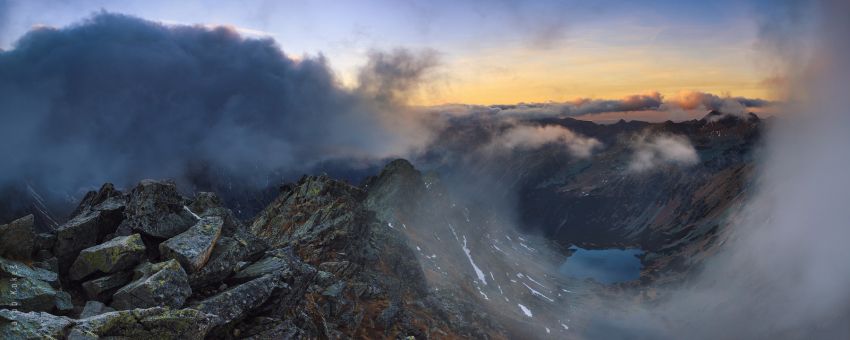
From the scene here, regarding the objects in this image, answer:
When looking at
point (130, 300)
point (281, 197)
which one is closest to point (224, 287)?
point (130, 300)

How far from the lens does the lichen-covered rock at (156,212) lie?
28.2 metres

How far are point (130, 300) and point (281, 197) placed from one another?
8208cm

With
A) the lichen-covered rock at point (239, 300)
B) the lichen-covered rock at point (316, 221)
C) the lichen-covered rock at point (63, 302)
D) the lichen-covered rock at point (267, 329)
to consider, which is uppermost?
the lichen-covered rock at point (63, 302)

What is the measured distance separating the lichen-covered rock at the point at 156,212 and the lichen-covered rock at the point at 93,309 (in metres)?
6.15

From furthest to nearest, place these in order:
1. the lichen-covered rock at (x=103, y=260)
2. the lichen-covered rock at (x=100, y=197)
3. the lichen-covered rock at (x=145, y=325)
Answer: the lichen-covered rock at (x=100, y=197) → the lichen-covered rock at (x=103, y=260) → the lichen-covered rock at (x=145, y=325)

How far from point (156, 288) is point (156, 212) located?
7.77m

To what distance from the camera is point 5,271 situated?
69.9 feet

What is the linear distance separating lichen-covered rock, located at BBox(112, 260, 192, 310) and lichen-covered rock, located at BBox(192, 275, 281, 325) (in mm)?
1242

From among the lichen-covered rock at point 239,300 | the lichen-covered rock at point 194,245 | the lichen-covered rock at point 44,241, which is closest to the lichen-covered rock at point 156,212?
the lichen-covered rock at point 194,245

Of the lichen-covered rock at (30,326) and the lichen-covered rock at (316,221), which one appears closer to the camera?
the lichen-covered rock at (30,326)

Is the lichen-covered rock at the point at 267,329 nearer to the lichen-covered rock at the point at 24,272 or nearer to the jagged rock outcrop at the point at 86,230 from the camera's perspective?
the lichen-covered rock at the point at 24,272

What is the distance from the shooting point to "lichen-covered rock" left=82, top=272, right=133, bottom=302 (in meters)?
23.6

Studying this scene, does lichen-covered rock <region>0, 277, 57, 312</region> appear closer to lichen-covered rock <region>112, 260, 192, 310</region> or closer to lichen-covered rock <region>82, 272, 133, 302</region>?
lichen-covered rock <region>82, 272, 133, 302</region>

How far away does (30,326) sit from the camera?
18.2 m
